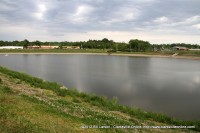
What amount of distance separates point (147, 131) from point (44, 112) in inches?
258

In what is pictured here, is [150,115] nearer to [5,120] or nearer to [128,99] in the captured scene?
[128,99]

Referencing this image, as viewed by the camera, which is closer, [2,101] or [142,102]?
[2,101]

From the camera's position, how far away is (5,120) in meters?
10.8

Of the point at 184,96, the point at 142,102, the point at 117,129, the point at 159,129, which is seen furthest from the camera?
the point at 184,96

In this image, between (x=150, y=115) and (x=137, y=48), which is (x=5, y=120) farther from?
(x=137, y=48)

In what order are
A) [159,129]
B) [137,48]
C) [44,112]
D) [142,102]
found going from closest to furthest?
1. [44,112]
2. [159,129]
3. [142,102]
4. [137,48]

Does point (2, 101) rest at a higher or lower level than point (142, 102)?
higher

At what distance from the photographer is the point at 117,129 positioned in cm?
1298

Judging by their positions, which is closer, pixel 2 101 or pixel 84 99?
pixel 2 101

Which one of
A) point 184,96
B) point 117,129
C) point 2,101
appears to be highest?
point 2,101

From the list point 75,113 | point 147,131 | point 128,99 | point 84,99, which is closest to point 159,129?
point 147,131

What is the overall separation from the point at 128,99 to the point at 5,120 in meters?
19.1

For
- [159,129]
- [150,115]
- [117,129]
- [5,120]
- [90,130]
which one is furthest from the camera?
[150,115]

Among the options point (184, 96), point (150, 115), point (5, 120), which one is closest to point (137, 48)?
point (184, 96)
